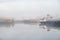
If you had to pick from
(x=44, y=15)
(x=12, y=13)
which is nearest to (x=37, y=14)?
(x=44, y=15)

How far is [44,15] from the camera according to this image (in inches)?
27.5

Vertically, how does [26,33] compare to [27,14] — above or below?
below

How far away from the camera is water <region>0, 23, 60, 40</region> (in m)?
0.70

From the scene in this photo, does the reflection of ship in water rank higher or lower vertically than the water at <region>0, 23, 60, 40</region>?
higher

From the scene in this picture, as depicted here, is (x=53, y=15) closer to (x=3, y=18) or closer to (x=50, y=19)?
(x=50, y=19)

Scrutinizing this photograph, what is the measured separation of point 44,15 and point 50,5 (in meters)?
0.08

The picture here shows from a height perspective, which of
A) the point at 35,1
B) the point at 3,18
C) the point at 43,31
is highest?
the point at 35,1

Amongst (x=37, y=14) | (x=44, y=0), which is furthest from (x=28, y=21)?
(x=44, y=0)

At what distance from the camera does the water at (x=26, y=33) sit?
0.70 m

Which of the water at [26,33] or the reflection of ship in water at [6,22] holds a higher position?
the reflection of ship in water at [6,22]

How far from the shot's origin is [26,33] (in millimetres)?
712

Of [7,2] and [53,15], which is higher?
[7,2]

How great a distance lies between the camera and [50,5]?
0.71m

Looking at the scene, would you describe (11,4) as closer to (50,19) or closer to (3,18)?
(3,18)
